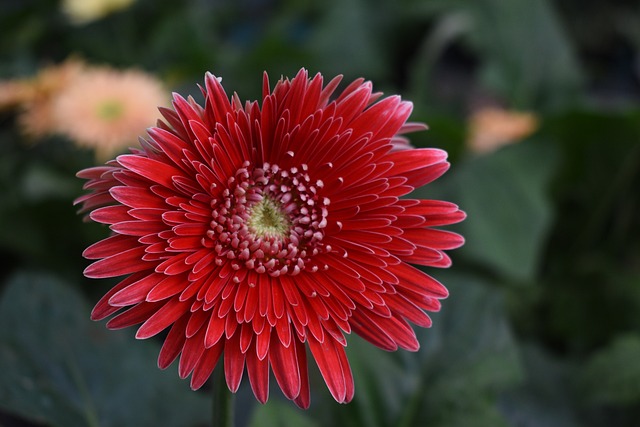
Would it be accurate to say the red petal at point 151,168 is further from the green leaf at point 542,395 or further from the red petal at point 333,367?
the green leaf at point 542,395

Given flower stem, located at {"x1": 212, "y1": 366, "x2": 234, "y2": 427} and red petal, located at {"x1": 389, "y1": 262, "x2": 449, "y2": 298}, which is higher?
red petal, located at {"x1": 389, "y1": 262, "x2": 449, "y2": 298}

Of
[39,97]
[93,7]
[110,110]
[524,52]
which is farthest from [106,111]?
[524,52]

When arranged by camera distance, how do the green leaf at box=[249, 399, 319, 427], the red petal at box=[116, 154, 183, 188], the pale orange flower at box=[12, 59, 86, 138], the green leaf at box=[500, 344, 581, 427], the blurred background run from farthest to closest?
1. the pale orange flower at box=[12, 59, 86, 138]
2. the green leaf at box=[500, 344, 581, 427]
3. the blurred background
4. the green leaf at box=[249, 399, 319, 427]
5. the red petal at box=[116, 154, 183, 188]

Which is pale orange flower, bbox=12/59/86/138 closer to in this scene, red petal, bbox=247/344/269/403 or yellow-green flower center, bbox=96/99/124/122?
yellow-green flower center, bbox=96/99/124/122

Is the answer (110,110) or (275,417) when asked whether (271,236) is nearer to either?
(275,417)

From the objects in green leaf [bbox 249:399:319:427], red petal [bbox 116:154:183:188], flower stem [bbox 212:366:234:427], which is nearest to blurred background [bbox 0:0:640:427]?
green leaf [bbox 249:399:319:427]

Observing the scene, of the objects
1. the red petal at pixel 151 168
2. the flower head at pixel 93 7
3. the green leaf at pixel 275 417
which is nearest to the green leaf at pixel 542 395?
the green leaf at pixel 275 417

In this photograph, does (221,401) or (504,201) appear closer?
(221,401)
